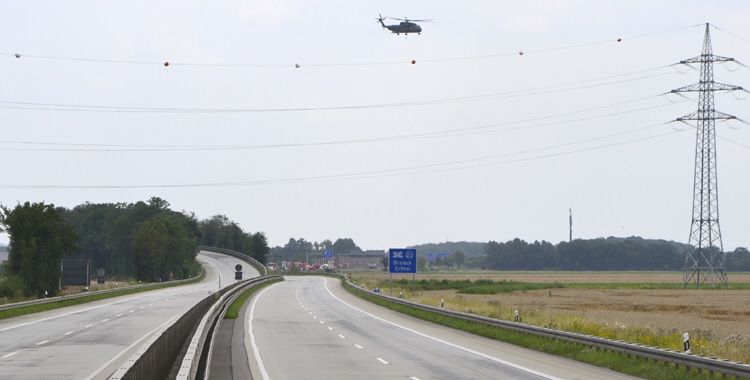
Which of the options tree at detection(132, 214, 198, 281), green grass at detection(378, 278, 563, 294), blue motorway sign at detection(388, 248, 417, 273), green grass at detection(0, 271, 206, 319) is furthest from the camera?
tree at detection(132, 214, 198, 281)

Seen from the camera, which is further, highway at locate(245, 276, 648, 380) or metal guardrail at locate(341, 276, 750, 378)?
highway at locate(245, 276, 648, 380)

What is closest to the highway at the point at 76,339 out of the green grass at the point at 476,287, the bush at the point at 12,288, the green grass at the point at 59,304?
the green grass at the point at 59,304

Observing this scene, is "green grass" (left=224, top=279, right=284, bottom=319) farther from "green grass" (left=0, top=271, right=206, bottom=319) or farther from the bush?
the bush

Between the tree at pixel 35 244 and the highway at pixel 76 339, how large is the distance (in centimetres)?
926

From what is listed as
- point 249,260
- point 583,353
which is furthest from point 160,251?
point 583,353

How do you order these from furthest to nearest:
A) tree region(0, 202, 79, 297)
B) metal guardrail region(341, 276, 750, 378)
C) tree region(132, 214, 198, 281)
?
tree region(132, 214, 198, 281) < tree region(0, 202, 79, 297) < metal guardrail region(341, 276, 750, 378)

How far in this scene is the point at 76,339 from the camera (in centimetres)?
3067

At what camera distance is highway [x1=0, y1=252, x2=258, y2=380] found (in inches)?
837

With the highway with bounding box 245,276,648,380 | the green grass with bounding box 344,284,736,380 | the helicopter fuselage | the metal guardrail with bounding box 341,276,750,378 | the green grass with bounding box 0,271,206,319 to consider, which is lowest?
the green grass with bounding box 0,271,206,319

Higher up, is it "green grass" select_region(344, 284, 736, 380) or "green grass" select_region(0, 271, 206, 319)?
"green grass" select_region(344, 284, 736, 380)

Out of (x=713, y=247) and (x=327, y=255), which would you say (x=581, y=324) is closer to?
(x=713, y=247)

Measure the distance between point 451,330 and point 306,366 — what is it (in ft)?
54.8

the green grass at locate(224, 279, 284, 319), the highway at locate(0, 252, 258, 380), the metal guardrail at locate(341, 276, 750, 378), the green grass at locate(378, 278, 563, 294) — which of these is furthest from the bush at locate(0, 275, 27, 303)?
the green grass at locate(378, 278, 563, 294)

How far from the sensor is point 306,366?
890 inches
